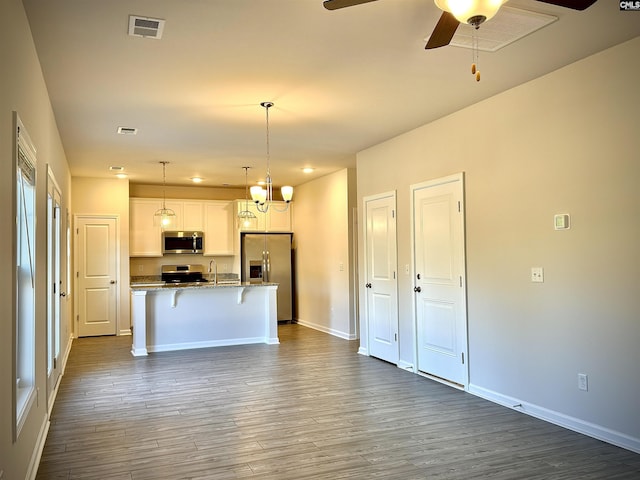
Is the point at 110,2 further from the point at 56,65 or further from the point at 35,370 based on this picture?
the point at 35,370

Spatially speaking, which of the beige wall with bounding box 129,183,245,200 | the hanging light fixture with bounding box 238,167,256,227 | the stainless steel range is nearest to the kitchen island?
the hanging light fixture with bounding box 238,167,256,227

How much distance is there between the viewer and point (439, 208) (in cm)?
529

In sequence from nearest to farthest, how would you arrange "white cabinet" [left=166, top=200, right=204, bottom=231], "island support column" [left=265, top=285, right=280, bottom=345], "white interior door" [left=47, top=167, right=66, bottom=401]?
"white interior door" [left=47, top=167, right=66, bottom=401]
"island support column" [left=265, top=285, right=280, bottom=345]
"white cabinet" [left=166, top=200, right=204, bottom=231]

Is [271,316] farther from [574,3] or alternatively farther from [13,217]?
[574,3]

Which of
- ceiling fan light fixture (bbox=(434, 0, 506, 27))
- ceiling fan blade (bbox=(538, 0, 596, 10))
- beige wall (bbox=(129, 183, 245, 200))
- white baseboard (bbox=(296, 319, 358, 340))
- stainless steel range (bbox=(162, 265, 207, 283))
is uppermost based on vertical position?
beige wall (bbox=(129, 183, 245, 200))

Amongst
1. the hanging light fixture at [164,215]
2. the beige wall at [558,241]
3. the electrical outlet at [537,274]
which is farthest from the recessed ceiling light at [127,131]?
the electrical outlet at [537,274]

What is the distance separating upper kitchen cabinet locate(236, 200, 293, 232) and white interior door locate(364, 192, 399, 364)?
3589 mm

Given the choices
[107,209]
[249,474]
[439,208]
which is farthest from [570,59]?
[107,209]

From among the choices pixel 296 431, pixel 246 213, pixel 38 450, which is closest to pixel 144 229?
pixel 246 213

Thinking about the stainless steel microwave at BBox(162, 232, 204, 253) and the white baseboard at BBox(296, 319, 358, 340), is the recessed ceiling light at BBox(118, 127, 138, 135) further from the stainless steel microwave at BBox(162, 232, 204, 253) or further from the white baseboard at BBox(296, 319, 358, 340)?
the white baseboard at BBox(296, 319, 358, 340)

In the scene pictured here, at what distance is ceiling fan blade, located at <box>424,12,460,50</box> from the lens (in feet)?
8.02

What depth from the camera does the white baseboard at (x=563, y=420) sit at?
344 cm

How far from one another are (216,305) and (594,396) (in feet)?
17.1

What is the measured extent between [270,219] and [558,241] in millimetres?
6739
